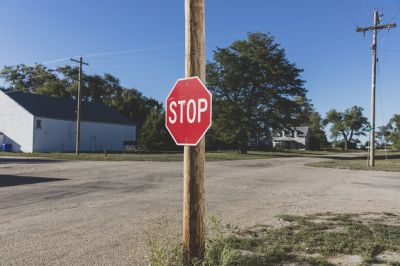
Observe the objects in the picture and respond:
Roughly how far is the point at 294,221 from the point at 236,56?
41.3 m

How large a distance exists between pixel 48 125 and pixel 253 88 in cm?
2548

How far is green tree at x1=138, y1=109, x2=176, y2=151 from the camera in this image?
47656mm

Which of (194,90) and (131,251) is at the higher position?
(194,90)

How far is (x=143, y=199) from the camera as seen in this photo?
9984mm

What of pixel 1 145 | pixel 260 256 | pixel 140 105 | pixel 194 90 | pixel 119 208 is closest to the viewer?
pixel 194 90

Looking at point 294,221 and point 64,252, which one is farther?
point 294,221

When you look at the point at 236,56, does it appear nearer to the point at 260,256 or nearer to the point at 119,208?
the point at 119,208

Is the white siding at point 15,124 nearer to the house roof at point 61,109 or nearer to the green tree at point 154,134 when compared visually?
the house roof at point 61,109

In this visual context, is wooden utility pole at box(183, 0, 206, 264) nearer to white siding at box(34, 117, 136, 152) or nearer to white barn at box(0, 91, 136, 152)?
white barn at box(0, 91, 136, 152)

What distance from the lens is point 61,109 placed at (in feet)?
157

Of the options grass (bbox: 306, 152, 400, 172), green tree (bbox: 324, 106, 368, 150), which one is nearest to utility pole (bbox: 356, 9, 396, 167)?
grass (bbox: 306, 152, 400, 172)

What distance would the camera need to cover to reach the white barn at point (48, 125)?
42.4 m

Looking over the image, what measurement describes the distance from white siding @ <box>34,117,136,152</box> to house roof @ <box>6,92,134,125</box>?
0.69 metres


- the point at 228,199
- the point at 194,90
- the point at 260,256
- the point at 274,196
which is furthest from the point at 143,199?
the point at 194,90
